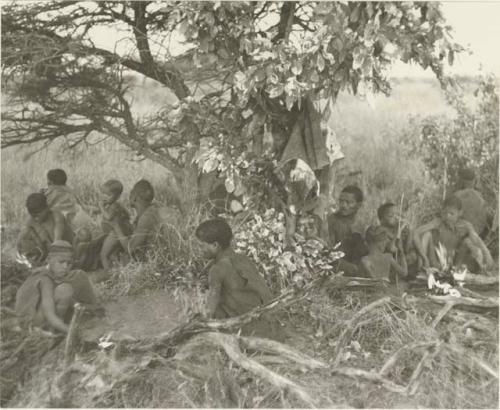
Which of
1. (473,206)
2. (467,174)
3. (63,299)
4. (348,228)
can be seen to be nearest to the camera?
(63,299)

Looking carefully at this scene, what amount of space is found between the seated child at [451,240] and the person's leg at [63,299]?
2.45m

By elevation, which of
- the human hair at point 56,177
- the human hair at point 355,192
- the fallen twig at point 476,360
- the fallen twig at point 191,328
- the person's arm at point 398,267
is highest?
the human hair at point 56,177

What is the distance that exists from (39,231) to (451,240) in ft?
9.59

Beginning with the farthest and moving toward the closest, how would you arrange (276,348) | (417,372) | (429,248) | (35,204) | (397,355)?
(429,248) → (35,204) → (276,348) → (397,355) → (417,372)

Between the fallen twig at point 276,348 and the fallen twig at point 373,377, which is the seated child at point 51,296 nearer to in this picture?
the fallen twig at point 276,348

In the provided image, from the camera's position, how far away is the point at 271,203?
4.59m

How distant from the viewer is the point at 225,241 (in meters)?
3.96

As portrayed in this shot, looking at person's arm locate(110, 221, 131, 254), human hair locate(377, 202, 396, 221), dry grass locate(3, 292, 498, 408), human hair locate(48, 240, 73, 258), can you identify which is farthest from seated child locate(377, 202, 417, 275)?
human hair locate(48, 240, 73, 258)

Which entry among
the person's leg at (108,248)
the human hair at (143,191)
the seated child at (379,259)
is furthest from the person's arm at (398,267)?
the person's leg at (108,248)

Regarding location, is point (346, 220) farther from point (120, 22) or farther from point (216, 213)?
point (120, 22)

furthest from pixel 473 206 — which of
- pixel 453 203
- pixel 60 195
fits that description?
pixel 60 195

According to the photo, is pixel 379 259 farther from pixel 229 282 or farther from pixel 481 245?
pixel 229 282

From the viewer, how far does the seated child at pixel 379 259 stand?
460 centimetres

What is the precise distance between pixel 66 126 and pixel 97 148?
42 centimetres
